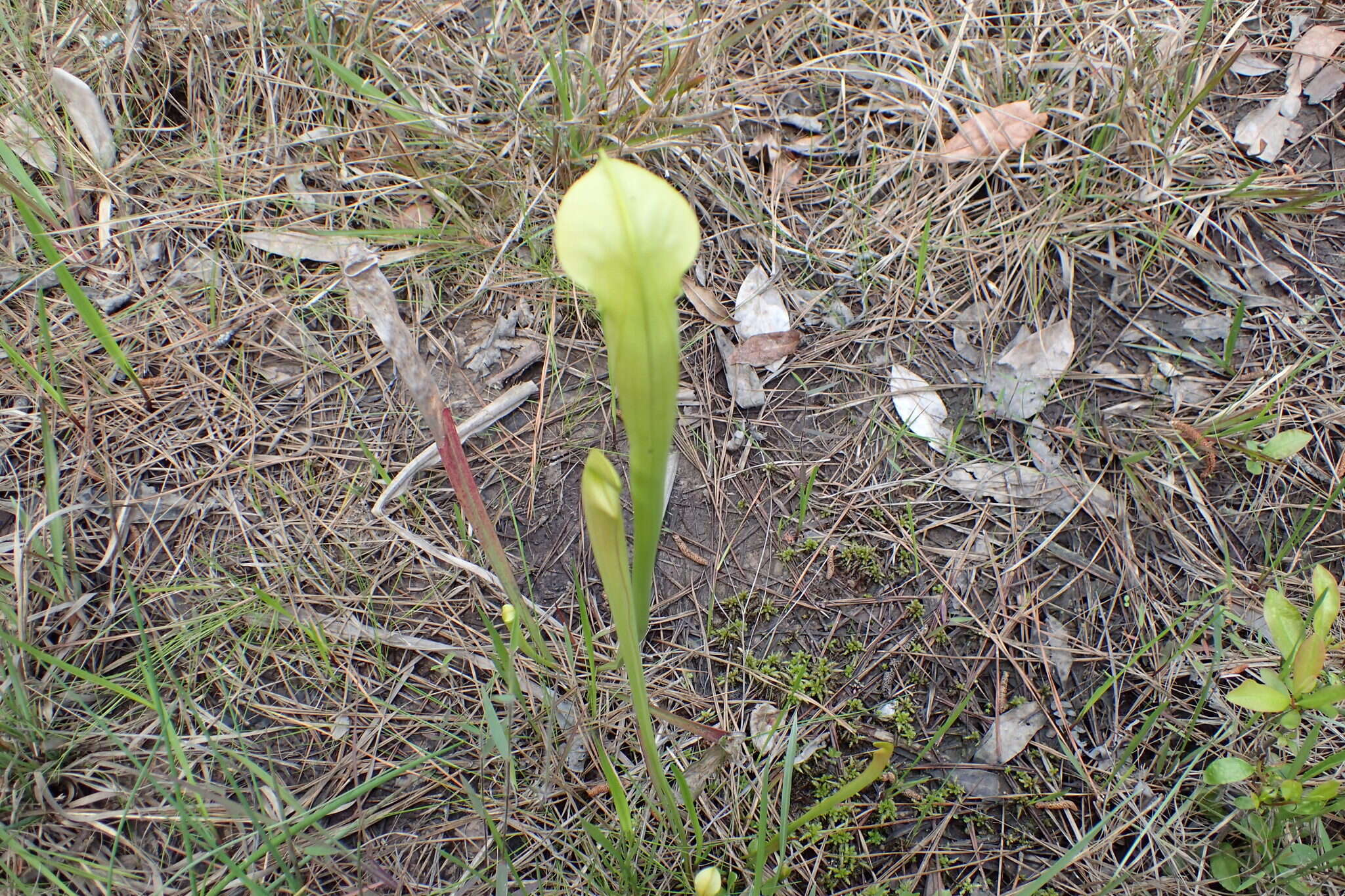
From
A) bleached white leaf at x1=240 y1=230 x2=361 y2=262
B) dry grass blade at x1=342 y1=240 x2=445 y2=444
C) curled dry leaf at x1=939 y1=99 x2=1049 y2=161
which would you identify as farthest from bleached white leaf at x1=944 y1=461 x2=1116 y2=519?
bleached white leaf at x1=240 y1=230 x2=361 y2=262

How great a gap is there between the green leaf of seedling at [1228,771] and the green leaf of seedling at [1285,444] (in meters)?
0.53

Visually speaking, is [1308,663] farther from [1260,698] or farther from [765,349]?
[765,349]

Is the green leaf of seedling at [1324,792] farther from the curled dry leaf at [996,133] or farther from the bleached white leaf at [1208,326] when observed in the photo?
the curled dry leaf at [996,133]

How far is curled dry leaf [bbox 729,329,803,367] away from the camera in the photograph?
1.45 meters

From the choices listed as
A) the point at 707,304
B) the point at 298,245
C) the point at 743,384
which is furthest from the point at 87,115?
the point at 743,384

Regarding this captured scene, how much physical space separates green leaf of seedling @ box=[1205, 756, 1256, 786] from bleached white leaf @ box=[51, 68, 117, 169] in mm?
2274

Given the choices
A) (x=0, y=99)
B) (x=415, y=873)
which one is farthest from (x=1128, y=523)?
(x=0, y=99)

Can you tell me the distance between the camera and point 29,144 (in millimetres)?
1552

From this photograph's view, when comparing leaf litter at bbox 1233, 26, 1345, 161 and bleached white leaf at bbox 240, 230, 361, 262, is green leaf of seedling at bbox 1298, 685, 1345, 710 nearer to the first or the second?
leaf litter at bbox 1233, 26, 1345, 161

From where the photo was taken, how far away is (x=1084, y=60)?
1595 millimetres

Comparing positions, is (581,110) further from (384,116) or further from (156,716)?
(156,716)

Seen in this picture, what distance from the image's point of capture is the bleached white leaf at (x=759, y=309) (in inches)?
58.2

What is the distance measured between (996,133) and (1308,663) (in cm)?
111

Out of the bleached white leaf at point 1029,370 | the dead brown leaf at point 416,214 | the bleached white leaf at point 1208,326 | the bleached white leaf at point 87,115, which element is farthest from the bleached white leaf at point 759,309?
the bleached white leaf at point 87,115
